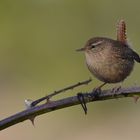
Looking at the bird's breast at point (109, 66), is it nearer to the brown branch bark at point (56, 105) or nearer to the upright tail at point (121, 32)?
the upright tail at point (121, 32)

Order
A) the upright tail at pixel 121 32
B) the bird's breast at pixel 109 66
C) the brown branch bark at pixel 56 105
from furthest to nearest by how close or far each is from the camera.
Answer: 1. the upright tail at pixel 121 32
2. the bird's breast at pixel 109 66
3. the brown branch bark at pixel 56 105

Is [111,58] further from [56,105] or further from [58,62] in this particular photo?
[58,62]

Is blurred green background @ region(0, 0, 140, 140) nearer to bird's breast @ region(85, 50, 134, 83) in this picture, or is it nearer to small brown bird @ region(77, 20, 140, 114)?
small brown bird @ region(77, 20, 140, 114)

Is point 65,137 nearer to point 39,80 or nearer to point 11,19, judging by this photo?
point 39,80

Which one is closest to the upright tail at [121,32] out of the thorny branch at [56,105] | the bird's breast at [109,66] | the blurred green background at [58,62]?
the bird's breast at [109,66]

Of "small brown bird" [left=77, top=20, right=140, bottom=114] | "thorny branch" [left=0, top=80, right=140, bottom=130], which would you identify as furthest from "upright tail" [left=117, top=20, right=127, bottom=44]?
"thorny branch" [left=0, top=80, right=140, bottom=130]

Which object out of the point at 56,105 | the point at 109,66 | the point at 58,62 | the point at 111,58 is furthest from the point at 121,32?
the point at 58,62

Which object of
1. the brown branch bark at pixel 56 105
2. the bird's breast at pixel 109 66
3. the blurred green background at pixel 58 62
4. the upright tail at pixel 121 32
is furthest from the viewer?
the blurred green background at pixel 58 62
